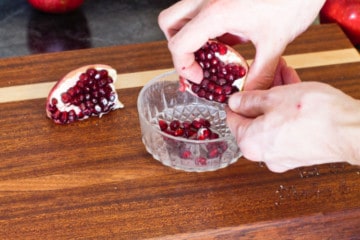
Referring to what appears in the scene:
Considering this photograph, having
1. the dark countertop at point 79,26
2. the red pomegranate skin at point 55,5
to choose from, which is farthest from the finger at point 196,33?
the red pomegranate skin at point 55,5

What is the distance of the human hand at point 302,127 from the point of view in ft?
3.59

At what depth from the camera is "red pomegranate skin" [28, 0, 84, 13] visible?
2.00m

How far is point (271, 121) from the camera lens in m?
1.12

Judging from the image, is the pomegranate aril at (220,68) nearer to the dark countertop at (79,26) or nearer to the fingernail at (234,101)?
the fingernail at (234,101)

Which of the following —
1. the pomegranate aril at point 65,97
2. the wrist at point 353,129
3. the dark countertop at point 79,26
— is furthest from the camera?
the dark countertop at point 79,26

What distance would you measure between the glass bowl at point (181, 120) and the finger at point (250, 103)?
78 mm

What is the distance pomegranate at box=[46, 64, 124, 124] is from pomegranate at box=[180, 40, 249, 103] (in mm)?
236

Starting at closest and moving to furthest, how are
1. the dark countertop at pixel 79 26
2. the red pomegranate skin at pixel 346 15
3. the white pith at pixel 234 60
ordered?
1. the white pith at pixel 234 60
2. the red pomegranate skin at pixel 346 15
3. the dark countertop at pixel 79 26

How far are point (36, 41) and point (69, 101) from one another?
0.59m

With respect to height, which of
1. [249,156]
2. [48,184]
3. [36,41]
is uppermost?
[249,156]

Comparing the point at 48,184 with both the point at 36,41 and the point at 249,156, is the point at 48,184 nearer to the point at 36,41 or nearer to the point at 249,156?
the point at 249,156

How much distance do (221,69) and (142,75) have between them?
0.31 meters

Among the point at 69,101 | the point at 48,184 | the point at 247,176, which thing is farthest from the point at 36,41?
the point at 247,176

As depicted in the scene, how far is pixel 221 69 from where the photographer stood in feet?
4.40
